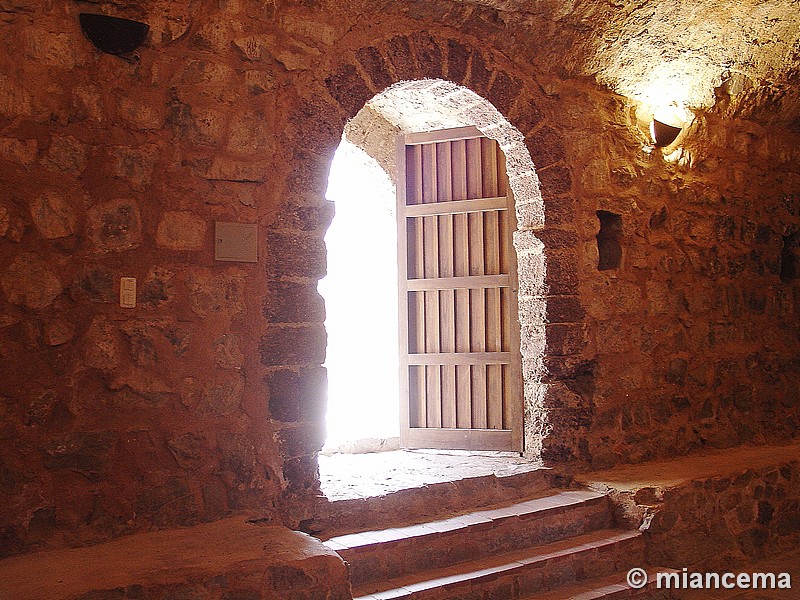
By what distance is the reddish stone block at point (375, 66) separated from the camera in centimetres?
365

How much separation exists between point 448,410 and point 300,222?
1872 millimetres

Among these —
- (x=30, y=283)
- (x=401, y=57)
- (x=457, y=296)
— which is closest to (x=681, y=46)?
(x=401, y=57)

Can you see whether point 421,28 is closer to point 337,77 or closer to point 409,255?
point 337,77

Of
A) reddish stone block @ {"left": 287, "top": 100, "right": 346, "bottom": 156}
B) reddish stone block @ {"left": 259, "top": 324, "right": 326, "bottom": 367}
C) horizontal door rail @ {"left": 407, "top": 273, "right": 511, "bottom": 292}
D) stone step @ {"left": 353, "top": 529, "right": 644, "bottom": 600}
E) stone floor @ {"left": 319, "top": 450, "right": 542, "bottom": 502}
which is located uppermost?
reddish stone block @ {"left": 287, "top": 100, "right": 346, "bottom": 156}

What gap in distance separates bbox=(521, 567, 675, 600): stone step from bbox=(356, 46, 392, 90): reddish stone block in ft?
8.10

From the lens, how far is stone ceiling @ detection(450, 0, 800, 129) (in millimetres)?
4141

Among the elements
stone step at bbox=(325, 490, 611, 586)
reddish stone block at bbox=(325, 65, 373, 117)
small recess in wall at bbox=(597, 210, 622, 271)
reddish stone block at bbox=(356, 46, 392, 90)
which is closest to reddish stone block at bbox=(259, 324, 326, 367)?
stone step at bbox=(325, 490, 611, 586)

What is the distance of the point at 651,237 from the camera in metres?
4.70

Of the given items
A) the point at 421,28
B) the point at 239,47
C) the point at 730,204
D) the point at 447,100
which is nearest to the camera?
the point at 239,47

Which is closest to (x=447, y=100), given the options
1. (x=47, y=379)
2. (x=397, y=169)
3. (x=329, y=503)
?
(x=397, y=169)

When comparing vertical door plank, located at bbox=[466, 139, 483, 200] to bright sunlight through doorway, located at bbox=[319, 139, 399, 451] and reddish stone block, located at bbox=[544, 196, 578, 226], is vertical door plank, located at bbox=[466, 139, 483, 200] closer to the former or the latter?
reddish stone block, located at bbox=[544, 196, 578, 226]

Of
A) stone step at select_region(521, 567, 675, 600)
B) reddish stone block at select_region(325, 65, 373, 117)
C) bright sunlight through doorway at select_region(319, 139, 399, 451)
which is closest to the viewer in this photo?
stone step at select_region(521, 567, 675, 600)

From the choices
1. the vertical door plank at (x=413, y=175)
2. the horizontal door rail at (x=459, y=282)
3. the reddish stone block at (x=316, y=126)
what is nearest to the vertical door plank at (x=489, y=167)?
the vertical door plank at (x=413, y=175)

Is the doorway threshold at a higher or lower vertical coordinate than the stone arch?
lower
